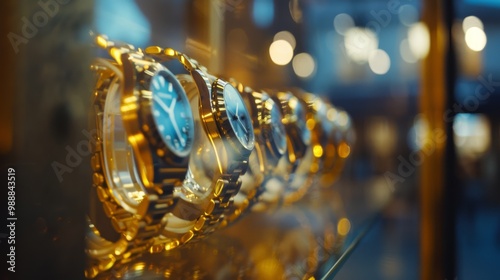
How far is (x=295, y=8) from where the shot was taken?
1.01 meters

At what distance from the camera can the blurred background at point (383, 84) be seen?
0.53m

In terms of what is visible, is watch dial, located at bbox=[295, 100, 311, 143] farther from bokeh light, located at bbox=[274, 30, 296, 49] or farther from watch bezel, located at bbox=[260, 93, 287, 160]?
bokeh light, located at bbox=[274, 30, 296, 49]

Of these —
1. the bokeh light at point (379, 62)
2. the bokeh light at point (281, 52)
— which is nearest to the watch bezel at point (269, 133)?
the bokeh light at point (281, 52)

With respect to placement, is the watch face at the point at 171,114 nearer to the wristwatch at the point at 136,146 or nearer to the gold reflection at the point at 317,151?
the wristwatch at the point at 136,146

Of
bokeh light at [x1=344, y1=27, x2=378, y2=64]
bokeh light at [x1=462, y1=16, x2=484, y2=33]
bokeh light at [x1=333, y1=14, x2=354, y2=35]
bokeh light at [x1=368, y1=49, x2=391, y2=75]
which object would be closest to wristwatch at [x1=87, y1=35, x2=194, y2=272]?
bokeh light at [x1=462, y1=16, x2=484, y2=33]

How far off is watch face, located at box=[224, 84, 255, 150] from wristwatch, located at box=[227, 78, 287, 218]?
7 cm

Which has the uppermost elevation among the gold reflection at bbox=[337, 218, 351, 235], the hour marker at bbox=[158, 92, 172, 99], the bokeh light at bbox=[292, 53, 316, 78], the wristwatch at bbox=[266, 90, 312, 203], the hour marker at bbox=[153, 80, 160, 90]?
the bokeh light at bbox=[292, 53, 316, 78]

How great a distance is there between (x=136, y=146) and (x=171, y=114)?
0.12 ft

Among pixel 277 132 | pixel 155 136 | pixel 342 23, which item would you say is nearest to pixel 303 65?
pixel 342 23

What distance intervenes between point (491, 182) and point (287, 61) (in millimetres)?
882

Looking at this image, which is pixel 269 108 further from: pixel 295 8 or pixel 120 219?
pixel 295 8

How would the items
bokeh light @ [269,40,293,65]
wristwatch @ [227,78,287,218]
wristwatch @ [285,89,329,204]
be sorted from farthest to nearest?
bokeh light @ [269,40,293,65] < wristwatch @ [285,89,329,204] < wristwatch @ [227,78,287,218]

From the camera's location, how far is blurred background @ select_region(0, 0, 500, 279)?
0.53 m

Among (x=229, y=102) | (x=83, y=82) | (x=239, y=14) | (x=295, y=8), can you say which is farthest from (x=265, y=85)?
(x=83, y=82)
